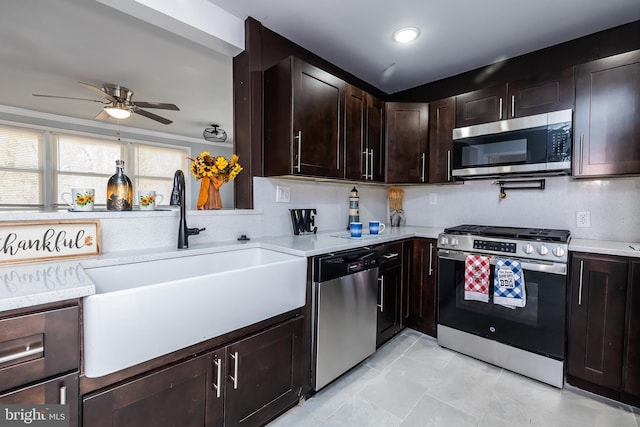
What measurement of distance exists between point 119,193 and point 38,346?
3.02 ft

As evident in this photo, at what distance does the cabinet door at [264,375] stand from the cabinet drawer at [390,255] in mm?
856

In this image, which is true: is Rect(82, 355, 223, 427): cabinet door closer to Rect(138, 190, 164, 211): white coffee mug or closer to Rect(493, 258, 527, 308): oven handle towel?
Rect(138, 190, 164, 211): white coffee mug

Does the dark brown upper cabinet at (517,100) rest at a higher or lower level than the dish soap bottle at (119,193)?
higher

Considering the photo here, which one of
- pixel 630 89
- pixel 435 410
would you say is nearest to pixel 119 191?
pixel 435 410

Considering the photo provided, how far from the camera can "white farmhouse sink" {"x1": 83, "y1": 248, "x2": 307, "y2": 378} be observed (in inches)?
34.1

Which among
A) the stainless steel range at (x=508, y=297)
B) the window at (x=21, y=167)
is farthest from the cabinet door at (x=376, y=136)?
the window at (x=21, y=167)

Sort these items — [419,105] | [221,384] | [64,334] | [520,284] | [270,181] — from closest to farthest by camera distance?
[64,334]
[221,384]
[520,284]
[270,181]
[419,105]

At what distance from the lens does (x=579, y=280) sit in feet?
5.72

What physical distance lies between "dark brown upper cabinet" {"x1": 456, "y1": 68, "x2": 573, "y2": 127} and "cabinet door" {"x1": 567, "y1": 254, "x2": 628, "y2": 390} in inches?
43.4

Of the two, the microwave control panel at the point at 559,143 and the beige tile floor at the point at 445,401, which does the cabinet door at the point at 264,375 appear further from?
the microwave control panel at the point at 559,143

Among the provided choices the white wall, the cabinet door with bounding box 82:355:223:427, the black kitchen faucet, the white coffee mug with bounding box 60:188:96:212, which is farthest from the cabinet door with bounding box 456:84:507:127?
the white coffee mug with bounding box 60:188:96:212

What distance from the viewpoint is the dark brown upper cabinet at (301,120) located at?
72.5 inches

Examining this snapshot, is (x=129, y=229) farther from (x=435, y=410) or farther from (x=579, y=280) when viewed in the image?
(x=579, y=280)

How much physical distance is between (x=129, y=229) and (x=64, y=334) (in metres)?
0.71
